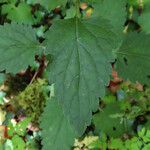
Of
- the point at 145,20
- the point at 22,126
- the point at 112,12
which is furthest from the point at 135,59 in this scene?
the point at 22,126

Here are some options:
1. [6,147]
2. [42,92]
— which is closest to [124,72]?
[42,92]

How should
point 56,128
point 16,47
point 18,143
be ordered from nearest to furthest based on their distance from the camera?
point 16,47
point 56,128
point 18,143

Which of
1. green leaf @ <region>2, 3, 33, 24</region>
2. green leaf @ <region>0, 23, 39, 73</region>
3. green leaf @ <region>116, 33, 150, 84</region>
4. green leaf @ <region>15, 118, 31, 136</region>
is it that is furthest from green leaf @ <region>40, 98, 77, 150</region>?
green leaf @ <region>2, 3, 33, 24</region>

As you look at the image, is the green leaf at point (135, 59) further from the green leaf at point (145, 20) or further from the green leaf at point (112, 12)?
the green leaf at point (145, 20)

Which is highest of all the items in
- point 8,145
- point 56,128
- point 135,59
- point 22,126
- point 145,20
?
point 145,20

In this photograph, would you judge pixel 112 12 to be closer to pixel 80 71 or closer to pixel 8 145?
pixel 80 71

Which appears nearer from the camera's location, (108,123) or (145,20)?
(108,123)

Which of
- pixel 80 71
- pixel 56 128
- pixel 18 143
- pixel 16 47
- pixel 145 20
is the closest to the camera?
pixel 80 71

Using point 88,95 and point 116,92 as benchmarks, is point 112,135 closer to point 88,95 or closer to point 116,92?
point 116,92
